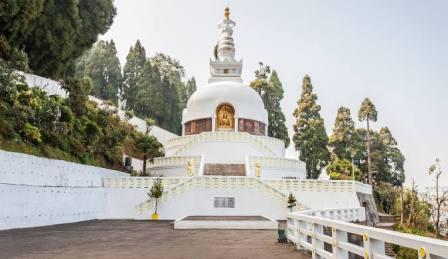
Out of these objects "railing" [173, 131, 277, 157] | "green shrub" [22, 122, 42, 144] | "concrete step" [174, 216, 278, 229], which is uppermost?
"railing" [173, 131, 277, 157]

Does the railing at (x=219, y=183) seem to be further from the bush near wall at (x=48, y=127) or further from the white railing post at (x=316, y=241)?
the white railing post at (x=316, y=241)

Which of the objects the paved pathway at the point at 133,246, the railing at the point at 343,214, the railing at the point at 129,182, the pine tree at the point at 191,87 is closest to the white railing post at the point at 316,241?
the paved pathway at the point at 133,246

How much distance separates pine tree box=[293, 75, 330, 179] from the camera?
127ft

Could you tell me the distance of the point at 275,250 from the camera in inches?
355

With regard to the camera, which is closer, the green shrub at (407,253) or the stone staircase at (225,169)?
the green shrub at (407,253)

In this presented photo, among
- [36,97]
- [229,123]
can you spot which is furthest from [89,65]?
[36,97]

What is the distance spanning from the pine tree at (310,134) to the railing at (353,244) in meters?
28.7

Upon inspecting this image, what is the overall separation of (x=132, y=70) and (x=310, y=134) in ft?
85.3

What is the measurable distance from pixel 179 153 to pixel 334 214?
16.4 meters

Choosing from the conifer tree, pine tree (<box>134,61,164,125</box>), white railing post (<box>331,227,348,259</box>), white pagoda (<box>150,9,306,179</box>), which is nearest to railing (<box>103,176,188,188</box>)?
white pagoda (<box>150,9,306,179</box>)

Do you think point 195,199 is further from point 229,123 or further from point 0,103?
point 229,123

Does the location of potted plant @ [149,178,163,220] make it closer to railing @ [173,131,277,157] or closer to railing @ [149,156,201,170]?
railing @ [149,156,201,170]

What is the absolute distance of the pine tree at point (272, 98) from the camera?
43.0 meters

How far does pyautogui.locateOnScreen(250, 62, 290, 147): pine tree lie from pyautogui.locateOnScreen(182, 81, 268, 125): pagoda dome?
24.5 feet
